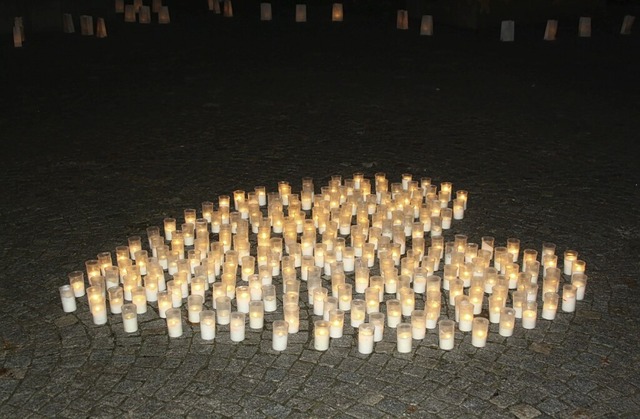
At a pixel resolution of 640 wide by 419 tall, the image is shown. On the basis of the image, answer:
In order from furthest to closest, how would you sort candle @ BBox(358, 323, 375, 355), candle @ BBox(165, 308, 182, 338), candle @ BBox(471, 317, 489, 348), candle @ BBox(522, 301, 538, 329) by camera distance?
candle @ BBox(522, 301, 538, 329)
candle @ BBox(165, 308, 182, 338)
candle @ BBox(471, 317, 489, 348)
candle @ BBox(358, 323, 375, 355)

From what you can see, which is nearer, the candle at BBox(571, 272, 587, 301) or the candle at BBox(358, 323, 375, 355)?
the candle at BBox(358, 323, 375, 355)

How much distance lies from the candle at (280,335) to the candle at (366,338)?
50 cm

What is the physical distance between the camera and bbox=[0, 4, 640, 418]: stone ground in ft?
17.5

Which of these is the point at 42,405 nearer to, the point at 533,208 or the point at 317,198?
the point at 317,198

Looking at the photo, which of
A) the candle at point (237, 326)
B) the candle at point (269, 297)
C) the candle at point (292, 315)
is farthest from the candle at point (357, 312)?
the candle at point (237, 326)

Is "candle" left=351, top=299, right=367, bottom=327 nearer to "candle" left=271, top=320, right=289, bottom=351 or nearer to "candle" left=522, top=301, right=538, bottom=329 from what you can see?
"candle" left=271, top=320, right=289, bottom=351

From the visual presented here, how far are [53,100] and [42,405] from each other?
8.59 metres

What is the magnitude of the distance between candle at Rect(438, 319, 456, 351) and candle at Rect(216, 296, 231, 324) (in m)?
1.49

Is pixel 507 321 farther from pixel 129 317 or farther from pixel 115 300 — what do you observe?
pixel 115 300

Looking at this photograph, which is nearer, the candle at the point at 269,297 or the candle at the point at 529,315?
the candle at the point at 529,315

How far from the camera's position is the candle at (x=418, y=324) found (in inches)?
228

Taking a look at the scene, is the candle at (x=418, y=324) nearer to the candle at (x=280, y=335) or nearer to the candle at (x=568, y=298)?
the candle at (x=280, y=335)

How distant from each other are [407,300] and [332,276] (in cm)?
61

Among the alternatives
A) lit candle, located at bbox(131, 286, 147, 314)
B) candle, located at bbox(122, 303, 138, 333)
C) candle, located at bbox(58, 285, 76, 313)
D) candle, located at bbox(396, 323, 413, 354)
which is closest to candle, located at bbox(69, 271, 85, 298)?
candle, located at bbox(58, 285, 76, 313)
